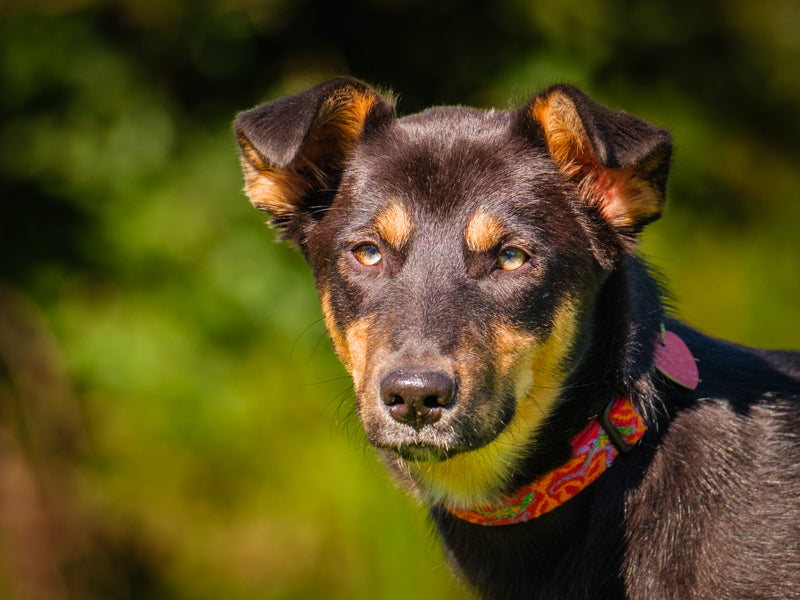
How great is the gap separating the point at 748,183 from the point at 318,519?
203 inches

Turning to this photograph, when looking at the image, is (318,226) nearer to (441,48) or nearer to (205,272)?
(205,272)

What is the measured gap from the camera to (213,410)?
9211 mm

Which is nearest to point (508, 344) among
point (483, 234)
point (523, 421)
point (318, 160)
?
point (523, 421)

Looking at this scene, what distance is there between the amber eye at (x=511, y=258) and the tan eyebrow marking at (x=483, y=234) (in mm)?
62

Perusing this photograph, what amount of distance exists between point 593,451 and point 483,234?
35.7 inches

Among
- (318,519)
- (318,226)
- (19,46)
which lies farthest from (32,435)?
(318,226)

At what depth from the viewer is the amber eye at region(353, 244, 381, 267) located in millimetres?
4055

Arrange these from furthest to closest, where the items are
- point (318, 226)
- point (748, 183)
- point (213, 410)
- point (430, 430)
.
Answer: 1. point (748, 183)
2. point (213, 410)
3. point (318, 226)
4. point (430, 430)

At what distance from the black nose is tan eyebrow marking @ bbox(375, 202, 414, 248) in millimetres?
670

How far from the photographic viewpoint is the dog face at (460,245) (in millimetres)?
3576

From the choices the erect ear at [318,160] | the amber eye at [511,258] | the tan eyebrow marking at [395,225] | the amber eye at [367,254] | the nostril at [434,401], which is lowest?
the nostril at [434,401]

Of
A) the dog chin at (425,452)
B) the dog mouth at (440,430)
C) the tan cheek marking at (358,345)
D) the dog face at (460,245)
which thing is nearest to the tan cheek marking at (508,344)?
the dog face at (460,245)

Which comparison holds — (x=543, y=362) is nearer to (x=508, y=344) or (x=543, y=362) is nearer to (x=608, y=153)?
(x=508, y=344)

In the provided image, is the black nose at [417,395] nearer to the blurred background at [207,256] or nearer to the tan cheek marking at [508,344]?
the tan cheek marking at [508,344]
